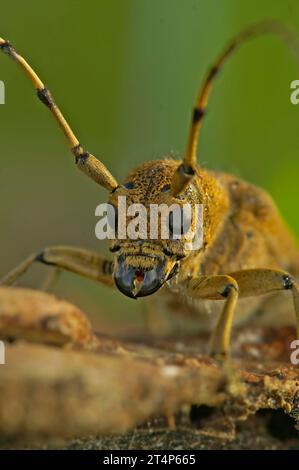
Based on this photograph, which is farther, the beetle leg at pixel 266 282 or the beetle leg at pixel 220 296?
the beetle leg at pixel 266 282

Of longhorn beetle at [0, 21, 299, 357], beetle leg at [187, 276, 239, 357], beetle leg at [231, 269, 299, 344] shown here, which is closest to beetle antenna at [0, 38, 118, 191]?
longhorn beetle at [0, 21, 299, 357]

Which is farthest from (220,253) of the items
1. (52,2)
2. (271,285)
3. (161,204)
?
(52,2)

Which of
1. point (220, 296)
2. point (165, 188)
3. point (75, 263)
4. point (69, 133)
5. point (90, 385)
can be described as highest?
point (69, 133)

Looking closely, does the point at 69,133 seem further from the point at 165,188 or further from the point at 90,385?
the point at 90,385

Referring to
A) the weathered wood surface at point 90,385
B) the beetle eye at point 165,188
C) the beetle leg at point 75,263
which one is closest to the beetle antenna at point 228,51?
the beetle eye at point 165,188

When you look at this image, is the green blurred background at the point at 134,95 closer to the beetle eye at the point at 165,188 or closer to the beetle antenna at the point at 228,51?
the beetle eye at the point at 165,188

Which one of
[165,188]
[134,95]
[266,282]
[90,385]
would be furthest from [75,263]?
[134,95]

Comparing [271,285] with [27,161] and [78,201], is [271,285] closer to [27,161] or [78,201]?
[78,201]
